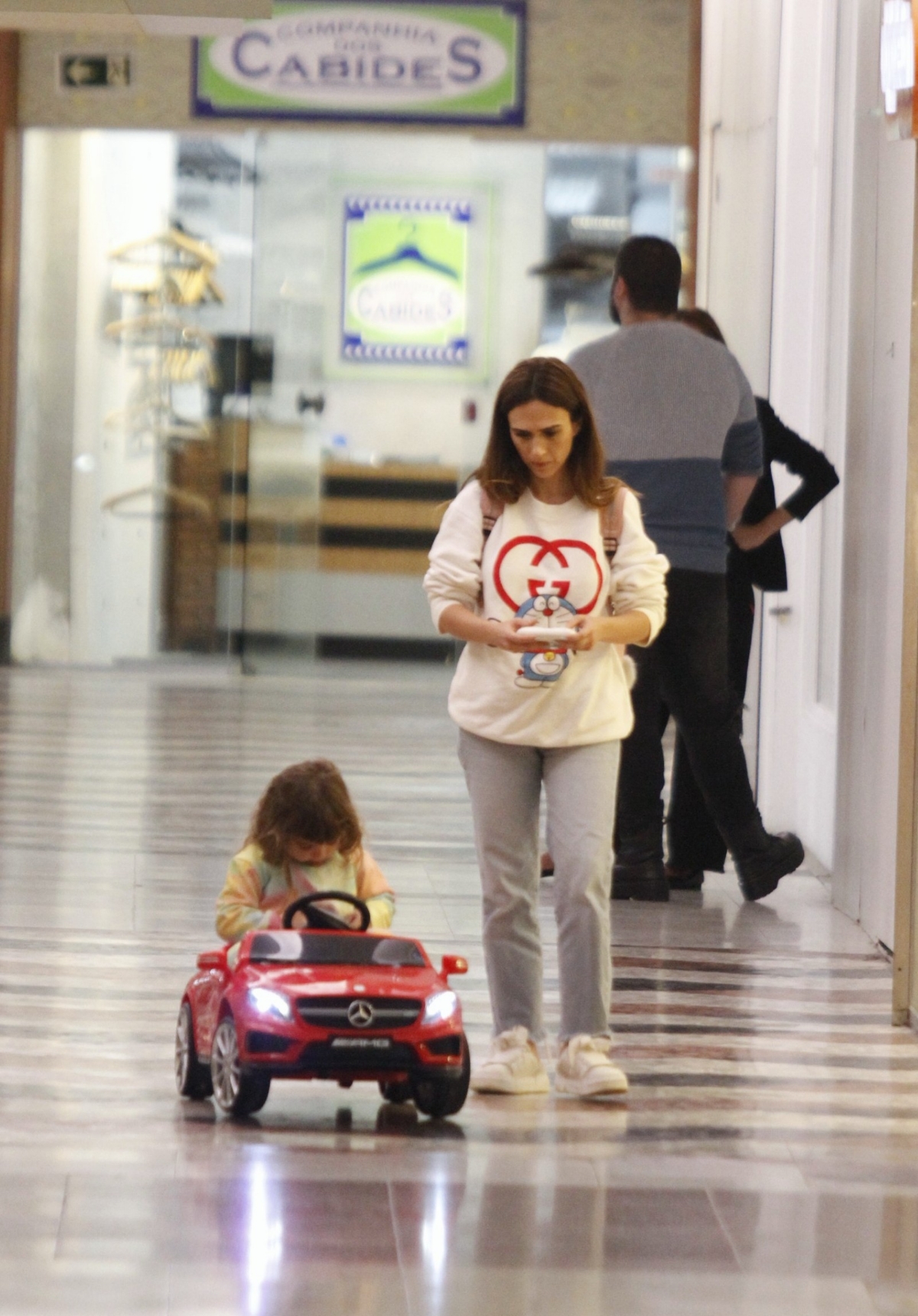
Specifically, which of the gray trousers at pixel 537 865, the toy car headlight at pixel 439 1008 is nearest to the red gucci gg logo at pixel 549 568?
the gray trousers at pixel 537 865

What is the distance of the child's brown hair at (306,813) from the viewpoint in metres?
4.16

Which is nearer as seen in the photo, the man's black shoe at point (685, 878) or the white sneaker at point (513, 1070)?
the white sneaker at point (513, 1070)

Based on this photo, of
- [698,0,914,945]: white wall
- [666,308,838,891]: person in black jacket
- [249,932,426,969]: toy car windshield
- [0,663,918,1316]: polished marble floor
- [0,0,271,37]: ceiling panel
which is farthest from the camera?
[666,308,838,891]: person in black jacket

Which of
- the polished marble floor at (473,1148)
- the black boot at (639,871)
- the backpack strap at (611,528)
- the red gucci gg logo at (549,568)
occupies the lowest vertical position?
the polished marble floor at (473,1148)

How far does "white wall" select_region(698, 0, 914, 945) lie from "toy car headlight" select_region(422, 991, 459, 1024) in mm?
2127

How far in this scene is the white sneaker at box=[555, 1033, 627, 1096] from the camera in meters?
4.16

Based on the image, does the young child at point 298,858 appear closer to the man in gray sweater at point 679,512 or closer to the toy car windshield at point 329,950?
the toy car windshield at point 329,950

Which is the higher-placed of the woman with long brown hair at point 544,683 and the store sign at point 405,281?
the store sign at point 405,281

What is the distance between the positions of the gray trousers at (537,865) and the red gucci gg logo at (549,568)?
0.96ft

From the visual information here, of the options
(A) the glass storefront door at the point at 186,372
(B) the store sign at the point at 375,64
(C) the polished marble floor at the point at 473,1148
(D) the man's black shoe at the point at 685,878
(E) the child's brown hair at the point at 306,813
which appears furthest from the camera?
(A) the glass storefront door at the point at 186,372

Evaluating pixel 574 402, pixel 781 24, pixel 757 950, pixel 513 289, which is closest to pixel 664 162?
pixel 513 289

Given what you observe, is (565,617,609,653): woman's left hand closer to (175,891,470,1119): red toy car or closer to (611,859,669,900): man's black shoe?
(175,891,470,1119): red toy car

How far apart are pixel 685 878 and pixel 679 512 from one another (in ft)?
4.28

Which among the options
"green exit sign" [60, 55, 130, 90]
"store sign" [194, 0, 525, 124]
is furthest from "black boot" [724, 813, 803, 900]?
"green exit sign" [60, 55, 130, 90]
